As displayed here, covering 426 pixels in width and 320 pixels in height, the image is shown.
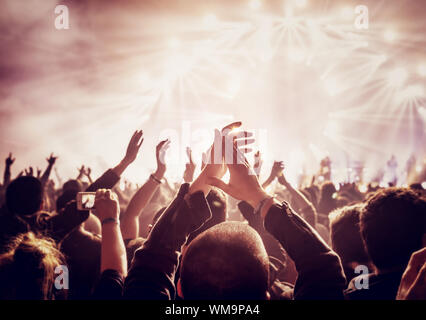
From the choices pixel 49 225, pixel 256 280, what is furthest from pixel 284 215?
pixel 49 225

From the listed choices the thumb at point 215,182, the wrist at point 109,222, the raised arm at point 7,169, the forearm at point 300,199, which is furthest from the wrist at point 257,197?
the raised arm at point 7,169

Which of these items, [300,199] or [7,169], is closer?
[300,199]

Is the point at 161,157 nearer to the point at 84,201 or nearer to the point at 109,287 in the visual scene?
the point at 84,201

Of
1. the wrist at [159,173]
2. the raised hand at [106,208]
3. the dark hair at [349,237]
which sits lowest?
the dark hair at [349,237]

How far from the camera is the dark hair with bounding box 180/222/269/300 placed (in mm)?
1066

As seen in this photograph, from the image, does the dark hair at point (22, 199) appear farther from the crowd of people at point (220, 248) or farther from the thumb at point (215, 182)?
the thumb at point (215, 182)

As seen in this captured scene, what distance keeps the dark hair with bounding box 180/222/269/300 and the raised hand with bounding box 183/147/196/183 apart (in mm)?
1642

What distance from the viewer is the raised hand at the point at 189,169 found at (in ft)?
9.06

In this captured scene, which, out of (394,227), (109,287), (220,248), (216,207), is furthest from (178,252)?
(394,227)

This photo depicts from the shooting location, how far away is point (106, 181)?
2162 mm

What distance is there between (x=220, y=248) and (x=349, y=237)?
122 cm

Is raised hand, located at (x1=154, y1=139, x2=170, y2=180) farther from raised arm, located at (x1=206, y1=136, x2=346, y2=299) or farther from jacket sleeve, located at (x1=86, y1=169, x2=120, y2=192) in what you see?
raised arm, located at (x1=206, y1=136, x2=346, y2=299)

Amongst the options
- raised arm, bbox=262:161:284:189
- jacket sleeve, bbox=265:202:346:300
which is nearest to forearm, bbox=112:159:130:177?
jacket sleeve, bbox=265:202:346:300

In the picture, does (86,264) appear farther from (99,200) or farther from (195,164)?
(195,164)
